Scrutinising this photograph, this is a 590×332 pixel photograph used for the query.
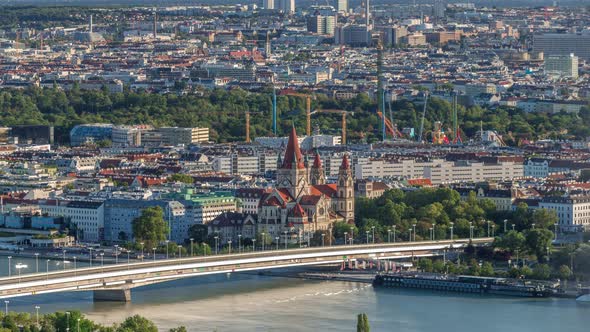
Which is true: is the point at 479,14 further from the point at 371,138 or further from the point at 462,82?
the point at 371,138

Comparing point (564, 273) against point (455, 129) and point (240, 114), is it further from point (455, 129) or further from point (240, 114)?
point (240, 114)

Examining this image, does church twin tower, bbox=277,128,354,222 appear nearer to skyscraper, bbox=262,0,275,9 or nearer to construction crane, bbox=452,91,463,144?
construction crane, bbox=452,91,463,144

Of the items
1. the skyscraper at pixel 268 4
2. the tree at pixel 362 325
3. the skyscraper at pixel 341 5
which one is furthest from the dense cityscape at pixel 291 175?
the skyscraper at pixel 268 4

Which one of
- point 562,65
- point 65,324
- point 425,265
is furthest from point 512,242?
point 562,65

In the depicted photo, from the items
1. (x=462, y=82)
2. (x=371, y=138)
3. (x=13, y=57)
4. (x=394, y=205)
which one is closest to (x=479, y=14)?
(x=13, y=57)

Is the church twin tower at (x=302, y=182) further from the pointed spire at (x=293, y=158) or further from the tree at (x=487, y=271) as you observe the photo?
the tree at (x=487, y=271)

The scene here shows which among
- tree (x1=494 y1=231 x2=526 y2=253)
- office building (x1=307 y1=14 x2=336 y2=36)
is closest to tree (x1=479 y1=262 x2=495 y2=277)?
tree (x1=494 y1=231 x2=526 y2=253)
